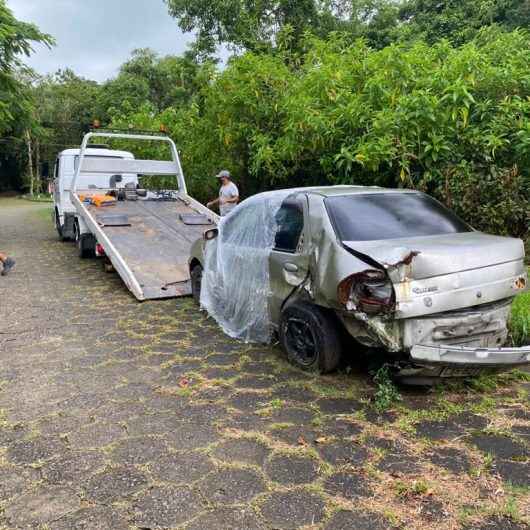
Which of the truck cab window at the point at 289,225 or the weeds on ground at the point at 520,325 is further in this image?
the truck cab window at the point at 289,225

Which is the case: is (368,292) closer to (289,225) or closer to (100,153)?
(289,225)

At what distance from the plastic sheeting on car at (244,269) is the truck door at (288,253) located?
10 cm

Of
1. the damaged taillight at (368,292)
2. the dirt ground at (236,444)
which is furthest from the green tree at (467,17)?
the dirt ground at (236,444)

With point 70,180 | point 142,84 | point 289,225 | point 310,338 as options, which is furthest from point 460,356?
point 142,84

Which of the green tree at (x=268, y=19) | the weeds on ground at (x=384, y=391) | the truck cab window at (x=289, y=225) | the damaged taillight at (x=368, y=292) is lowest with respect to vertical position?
the weeds on ground at (x=384, y=391)

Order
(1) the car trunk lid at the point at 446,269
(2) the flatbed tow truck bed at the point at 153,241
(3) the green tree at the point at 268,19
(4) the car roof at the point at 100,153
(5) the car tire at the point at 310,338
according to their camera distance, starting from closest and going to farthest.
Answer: (1) the car trunk lid at the point at 446,269 → (5) the car tire at the point at 310,338 → (2) the flatbed tow truck bed at the point at 153,241 → (4) the car roof at the point at 100,153 → (3) the green tree at the point at 268,19

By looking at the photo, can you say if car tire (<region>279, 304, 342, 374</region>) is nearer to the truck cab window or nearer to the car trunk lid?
Result: the truck cab window

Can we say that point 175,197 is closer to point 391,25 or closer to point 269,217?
point 269,217

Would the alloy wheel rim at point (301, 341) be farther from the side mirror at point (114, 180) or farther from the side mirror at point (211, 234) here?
the side mirror at point (114, 180)

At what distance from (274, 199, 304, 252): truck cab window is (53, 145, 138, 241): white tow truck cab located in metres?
7.19

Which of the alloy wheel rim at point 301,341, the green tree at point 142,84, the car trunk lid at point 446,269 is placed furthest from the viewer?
the green tree at point 142,84

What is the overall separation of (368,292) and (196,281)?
136 inches

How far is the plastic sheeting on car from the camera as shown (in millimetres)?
4816

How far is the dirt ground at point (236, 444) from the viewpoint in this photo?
255cm
